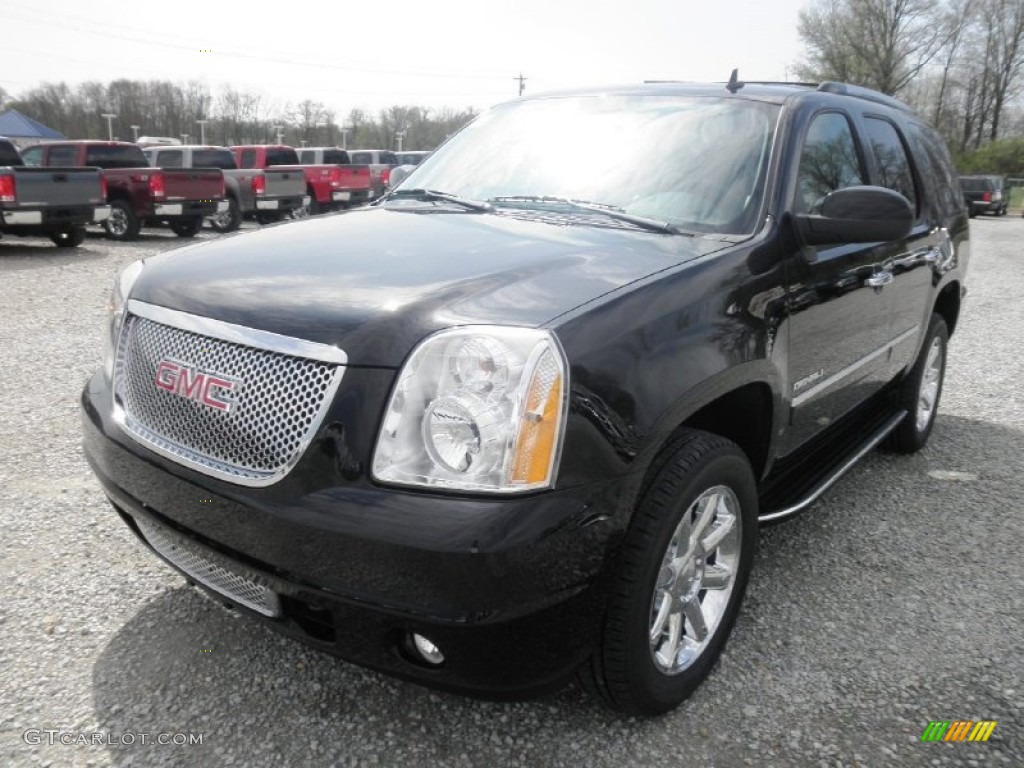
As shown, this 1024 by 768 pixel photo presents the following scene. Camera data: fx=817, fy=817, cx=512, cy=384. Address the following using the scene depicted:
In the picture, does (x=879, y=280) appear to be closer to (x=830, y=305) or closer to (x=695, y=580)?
(x=830, y=305)

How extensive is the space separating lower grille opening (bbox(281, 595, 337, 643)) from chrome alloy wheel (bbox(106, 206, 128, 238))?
49.3ft

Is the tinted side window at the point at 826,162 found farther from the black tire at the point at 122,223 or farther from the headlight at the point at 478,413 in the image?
the black tire at the point at 122,223

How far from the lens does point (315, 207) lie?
20.5m

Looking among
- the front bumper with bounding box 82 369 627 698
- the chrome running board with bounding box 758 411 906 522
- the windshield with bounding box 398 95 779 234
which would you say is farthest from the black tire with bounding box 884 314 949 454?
the front bumper with bounding box 82 369 627 698

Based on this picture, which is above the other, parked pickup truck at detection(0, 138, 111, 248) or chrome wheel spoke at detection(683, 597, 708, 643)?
parked pickup truck at detection(0, 138, 111, 248)

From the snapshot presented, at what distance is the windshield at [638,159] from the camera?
112 inches

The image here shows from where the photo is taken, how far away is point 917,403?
14.9 feet

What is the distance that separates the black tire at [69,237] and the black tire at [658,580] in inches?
548

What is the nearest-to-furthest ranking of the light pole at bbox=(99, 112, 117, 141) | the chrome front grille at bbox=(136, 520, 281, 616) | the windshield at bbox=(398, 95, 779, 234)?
1. the chrome front grille at bbox=(136, 520, 281, 616)
2. the windshield at bbox=(398, 95, 779, 234)
3. the light pole at bbox=(99, 112, 117, 141)

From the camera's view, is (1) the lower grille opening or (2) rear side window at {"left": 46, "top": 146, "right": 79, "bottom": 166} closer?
(1) the lower grille opening

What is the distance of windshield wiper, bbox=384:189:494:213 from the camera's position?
3149 millimetres

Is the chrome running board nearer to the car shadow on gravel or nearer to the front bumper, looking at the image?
the car shadow on gravel

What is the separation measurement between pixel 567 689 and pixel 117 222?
50.0ft

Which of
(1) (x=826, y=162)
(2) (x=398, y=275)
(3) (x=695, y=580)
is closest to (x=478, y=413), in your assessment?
(2) (x=398, y=275)
